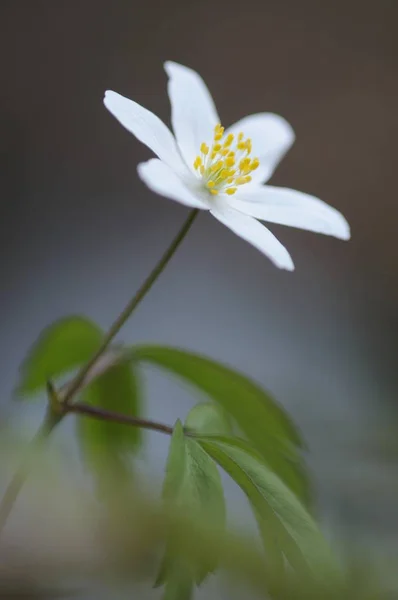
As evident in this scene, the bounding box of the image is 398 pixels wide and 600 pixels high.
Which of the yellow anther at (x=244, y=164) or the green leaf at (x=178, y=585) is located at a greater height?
the yellow anther at (x=244, y=164)

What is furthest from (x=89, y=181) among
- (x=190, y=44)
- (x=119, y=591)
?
(x=119, y=591)

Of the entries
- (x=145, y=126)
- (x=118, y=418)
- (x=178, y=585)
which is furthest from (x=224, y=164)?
(x=178, y=585)

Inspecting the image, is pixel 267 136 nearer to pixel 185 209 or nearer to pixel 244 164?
pixel 244 164

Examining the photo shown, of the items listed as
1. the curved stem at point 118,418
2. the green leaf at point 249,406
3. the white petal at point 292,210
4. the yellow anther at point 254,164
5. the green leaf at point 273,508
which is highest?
the yellow anther at point 254,164

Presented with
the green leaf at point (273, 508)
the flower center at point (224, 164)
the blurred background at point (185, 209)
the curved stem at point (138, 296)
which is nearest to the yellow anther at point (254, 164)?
the flower center at point (224, 164)

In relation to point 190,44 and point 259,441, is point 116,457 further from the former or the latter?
point 190,44

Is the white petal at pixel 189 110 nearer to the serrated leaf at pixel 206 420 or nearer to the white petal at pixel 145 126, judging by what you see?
the white petal at pixel 145 126

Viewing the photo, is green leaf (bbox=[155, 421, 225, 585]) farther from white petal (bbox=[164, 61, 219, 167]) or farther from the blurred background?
the blurred background
